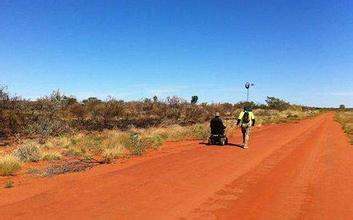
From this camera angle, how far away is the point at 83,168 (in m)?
15.5

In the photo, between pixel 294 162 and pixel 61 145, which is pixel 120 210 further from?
pixel 61 145

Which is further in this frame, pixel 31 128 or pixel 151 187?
pixel 31 128

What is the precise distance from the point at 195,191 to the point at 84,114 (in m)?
37.7

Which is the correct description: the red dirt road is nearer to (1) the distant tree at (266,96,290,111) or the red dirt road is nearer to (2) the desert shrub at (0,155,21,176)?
(2) the desert shrub at (0,155,21,176)

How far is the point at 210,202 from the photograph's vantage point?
10.4 m

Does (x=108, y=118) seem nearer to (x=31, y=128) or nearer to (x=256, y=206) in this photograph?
(x=31, y=128)

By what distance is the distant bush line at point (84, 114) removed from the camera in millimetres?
29203

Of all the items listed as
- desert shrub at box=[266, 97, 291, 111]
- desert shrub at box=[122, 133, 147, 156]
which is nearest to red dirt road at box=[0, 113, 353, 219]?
desert shrub at box=[122, 133, 147, 156]

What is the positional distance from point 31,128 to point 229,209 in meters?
19.4

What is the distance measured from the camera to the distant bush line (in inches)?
1150

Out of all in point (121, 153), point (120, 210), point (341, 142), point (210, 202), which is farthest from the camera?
point (341, 142)

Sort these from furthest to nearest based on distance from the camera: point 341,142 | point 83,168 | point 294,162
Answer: point 341,142
point 294,162
point 83,168

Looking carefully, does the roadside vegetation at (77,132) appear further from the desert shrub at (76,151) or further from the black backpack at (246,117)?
the black backpack at (246,117)

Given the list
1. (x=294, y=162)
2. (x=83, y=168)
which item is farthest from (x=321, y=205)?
(x=83, y=168)
